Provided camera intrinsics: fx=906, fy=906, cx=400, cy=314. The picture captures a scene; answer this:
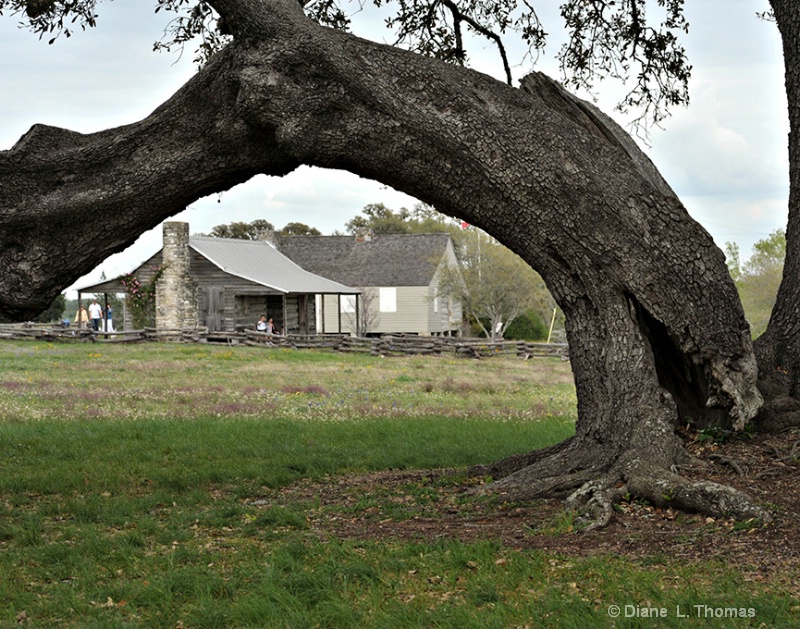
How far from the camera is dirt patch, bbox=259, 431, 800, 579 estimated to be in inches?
236

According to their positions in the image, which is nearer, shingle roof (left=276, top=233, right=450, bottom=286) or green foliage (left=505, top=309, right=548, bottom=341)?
shingle roof (left=276, top=233, right=450, bottom=286)

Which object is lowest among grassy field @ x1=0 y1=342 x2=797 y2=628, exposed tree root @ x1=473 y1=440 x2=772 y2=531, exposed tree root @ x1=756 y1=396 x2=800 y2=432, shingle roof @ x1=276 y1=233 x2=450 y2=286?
grassy field @ x1=0 y1=342 x2=797 y2=628

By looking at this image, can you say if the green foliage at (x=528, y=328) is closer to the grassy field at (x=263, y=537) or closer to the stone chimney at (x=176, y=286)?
the stone chimney at (x=176, y=286)

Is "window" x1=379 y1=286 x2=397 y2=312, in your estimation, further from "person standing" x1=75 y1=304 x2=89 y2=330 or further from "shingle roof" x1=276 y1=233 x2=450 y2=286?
"person standing" x1=75 y1=304 x2=89 y2=330

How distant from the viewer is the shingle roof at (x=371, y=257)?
56.2 m

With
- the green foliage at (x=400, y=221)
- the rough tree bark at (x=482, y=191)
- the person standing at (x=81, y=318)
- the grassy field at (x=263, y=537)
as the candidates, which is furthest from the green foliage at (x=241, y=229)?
the rough tree bark at (x=482, y=191)

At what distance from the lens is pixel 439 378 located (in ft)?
85.7

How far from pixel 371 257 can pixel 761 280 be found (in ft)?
76.8

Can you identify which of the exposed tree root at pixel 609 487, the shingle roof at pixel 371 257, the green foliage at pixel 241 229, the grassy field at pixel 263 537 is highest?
the green foliage at pixel 241 229

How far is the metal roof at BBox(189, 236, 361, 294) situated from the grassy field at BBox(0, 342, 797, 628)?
2588 centimetres

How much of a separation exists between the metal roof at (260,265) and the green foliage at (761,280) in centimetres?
2221

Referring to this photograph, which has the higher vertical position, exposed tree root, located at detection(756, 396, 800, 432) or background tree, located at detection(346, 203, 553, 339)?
background tree, located at detection(346, 203, 553, 339)

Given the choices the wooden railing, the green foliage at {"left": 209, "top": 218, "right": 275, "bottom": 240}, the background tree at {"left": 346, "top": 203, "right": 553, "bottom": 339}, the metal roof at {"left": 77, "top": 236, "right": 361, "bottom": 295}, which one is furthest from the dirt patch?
the green foliage at {"left": 209, "top": 218, "right": 275, "bottom": 240}

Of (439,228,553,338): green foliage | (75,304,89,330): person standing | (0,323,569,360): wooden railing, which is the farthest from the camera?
(439,228,553,338): green foliage
